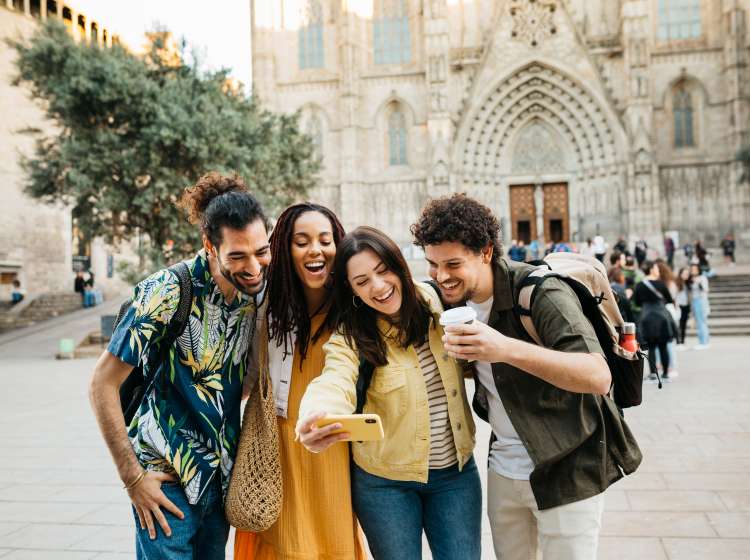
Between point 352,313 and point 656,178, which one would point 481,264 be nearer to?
point 352,313

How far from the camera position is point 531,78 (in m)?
30.3

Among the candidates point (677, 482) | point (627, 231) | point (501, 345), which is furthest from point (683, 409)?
point (627, 231)

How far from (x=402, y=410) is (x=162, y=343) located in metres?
0.84

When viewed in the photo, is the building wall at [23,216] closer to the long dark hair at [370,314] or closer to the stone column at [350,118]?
the stone column at [350,118]

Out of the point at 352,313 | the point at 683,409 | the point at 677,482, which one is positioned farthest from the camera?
the point at 683,409

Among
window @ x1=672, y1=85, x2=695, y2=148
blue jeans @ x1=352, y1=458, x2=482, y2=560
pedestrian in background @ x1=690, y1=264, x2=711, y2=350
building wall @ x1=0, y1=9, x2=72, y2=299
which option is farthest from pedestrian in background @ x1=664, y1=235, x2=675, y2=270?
blue jeans @ x1=352, y1=458, x2=482, y2=560

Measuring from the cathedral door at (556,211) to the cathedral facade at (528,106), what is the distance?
7 cm

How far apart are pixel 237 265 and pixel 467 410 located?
3.14ft

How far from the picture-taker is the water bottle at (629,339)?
2.20 metres

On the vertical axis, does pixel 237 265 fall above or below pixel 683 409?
above

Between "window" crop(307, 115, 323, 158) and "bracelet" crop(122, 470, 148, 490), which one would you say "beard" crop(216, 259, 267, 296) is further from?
"window" crop(307, 115, 323, 158)

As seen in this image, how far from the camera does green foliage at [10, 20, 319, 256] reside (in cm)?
1584

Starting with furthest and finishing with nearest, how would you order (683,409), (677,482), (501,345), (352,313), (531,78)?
1. (531,78)
2. (683,409)
3. (677,482)
4. (352,313)
5. (501,345)

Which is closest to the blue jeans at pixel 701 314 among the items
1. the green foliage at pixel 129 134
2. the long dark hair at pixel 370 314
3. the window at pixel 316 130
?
the green foliage at pixel 129 134
